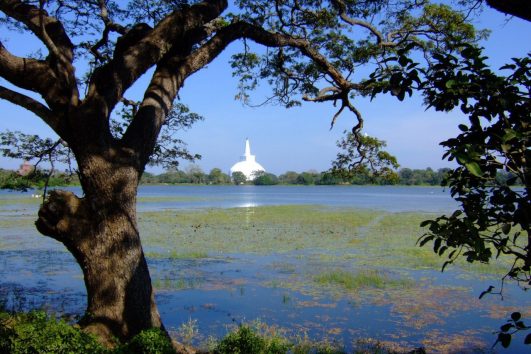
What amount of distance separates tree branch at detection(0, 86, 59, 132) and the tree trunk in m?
0.46

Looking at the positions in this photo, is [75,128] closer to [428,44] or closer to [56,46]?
[56,46]

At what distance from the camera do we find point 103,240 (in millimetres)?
4215

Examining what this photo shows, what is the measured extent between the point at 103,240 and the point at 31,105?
1.35 m

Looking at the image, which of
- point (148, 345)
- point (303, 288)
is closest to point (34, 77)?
point (148, 345)

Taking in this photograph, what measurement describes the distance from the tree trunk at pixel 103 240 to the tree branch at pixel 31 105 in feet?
1.51

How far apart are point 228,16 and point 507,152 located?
5.89 m

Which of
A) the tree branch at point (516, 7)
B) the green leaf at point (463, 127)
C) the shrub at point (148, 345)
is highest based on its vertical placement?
the tree branch at point (516, 7)

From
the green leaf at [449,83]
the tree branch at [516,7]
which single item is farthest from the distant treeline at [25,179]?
the tree branch at [516,7]

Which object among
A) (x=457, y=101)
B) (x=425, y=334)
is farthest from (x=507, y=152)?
(x=425, y=334)

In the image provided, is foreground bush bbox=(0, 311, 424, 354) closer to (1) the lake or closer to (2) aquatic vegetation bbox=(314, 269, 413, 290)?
(1) the lake

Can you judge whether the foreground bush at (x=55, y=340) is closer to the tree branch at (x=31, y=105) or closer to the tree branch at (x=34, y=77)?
the tree branch at (x=31, y=105)

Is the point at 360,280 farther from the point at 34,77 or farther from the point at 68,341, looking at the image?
the point at 34,77

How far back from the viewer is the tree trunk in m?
4.21

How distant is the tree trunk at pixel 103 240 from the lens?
4207 millimetres
